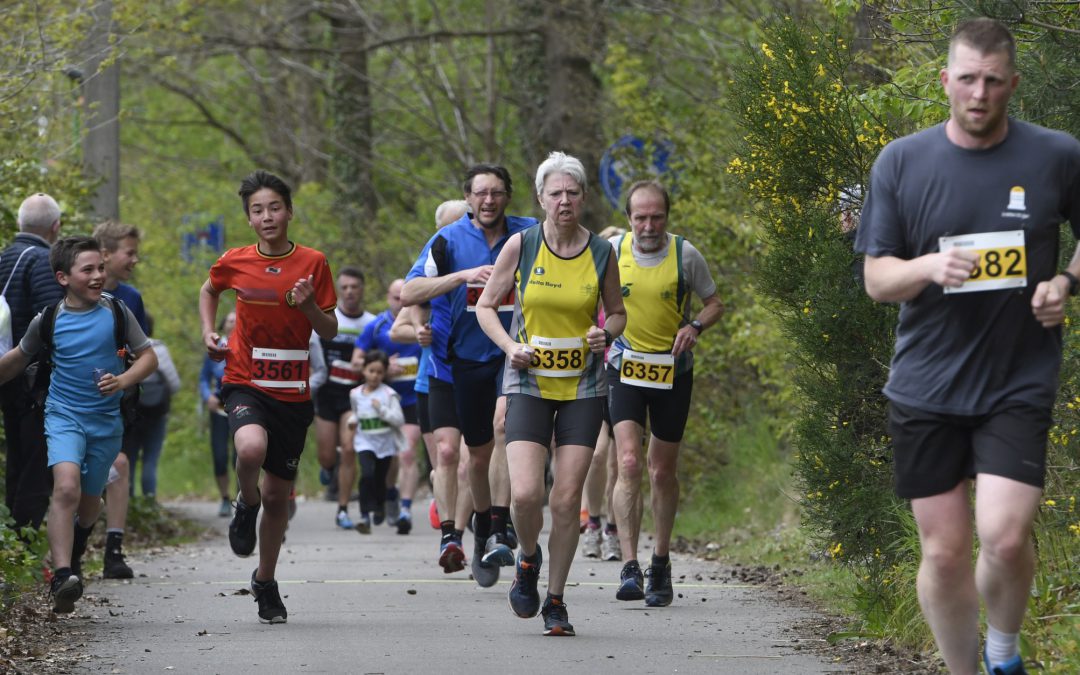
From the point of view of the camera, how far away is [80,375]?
9.43 meters

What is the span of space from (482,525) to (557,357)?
2683mm

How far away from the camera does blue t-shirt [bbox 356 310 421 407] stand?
16219 millimetres

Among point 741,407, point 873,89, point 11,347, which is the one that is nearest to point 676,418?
point 873,89

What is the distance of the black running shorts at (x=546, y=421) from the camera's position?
8.13 m

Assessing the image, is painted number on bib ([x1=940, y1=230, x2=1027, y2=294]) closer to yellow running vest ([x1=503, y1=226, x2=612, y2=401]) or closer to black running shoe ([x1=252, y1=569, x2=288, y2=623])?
yellow running vest ([x1=503, y1=226, x2=612, y2=401])

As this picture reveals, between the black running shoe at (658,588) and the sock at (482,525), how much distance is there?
4.27ft

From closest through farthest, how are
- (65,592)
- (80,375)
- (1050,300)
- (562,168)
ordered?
(1050,300) → (562,168) → (65,592) → (80,375)

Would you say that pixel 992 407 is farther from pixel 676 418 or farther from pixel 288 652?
pixel 676 418

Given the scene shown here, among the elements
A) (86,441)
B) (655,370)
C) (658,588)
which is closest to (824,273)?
(655,370)

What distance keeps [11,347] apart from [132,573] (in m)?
2.36

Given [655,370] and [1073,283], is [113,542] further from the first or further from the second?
[1073,283]

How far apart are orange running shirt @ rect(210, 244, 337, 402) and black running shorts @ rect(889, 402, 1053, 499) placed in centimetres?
392

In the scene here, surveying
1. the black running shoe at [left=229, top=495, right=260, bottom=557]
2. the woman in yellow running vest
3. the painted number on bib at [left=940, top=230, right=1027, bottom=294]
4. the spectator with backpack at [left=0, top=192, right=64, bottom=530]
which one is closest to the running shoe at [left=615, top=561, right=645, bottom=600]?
the woman in yellow running vest

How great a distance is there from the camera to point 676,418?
377 inches
